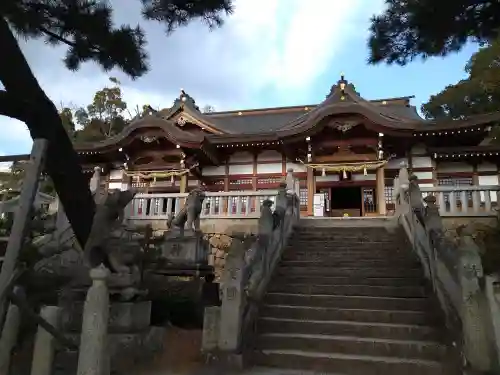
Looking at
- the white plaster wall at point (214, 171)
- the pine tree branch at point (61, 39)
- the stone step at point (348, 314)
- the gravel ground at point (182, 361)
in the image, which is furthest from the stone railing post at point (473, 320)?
the white plaster wall at point (214, 171)

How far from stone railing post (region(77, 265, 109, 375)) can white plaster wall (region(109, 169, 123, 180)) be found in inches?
613

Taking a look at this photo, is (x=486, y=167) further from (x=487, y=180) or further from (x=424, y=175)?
(x=424, y=175)

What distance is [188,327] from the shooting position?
654 centimetres

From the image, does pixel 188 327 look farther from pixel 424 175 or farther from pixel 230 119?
pixel 230 119

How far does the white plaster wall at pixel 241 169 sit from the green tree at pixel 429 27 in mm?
10616

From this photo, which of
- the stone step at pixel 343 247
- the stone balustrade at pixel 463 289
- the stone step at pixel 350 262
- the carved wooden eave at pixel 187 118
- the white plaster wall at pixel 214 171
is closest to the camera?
the stone balustrade at pixel 463 289

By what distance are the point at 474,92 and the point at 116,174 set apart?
21571 mm

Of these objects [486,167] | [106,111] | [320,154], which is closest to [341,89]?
[320,154]

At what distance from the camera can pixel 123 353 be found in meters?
4.92

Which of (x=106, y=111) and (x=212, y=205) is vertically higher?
(x=106, y=111)

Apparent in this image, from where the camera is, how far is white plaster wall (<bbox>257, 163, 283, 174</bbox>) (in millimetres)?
16734

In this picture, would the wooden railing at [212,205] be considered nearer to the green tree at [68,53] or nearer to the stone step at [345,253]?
the stone step at [345,253]

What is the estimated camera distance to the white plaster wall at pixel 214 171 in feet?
57.0

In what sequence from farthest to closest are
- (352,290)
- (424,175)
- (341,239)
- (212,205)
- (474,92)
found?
(474,92), (424,175), (212,205), (341,239), (352,290)
